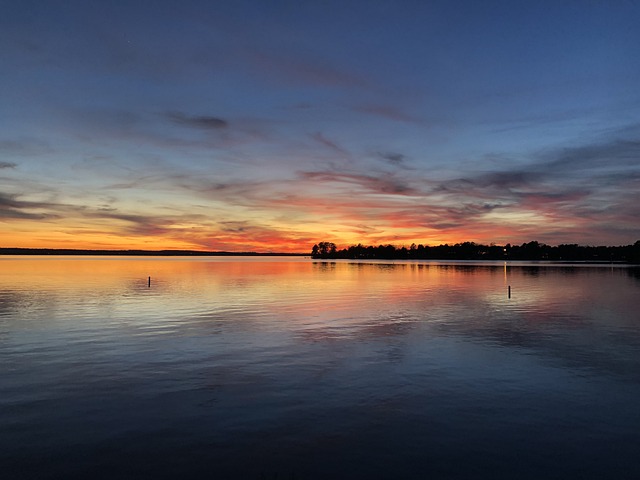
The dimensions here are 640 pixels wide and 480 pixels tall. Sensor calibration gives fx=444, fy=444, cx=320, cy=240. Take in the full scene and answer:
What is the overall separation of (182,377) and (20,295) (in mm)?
49626

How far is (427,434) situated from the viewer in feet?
47.1

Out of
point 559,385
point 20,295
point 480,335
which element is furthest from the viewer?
point 20,295

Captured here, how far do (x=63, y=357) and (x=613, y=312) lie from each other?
48.9m

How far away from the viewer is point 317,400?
17531 mm

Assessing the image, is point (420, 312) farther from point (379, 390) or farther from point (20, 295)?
point (20, 295)

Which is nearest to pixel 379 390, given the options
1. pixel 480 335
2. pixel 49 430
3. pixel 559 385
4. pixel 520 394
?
pixel 520 394

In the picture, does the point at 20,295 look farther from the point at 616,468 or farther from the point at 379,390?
the point at 616,468

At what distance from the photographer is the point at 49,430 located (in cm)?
1439

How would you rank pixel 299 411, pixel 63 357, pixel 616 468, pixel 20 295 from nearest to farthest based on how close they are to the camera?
1. pixel 616 468
2. pixel 299 411
3. pixel 63 357
4. pixel 20 295

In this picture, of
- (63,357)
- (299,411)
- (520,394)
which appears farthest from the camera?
(63,357)

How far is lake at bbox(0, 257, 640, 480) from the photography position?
12.5 meters

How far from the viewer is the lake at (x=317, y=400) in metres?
12.5

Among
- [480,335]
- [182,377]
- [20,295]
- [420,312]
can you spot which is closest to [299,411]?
[182,377]

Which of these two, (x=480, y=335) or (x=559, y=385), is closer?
(x=559, y=385)
